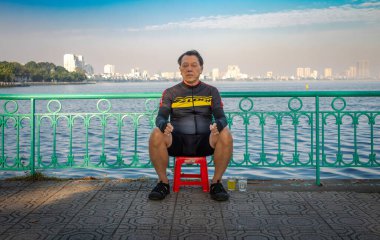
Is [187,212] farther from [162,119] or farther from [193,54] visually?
[193,54]

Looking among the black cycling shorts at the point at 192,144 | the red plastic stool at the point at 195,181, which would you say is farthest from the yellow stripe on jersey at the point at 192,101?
the red plastic stool at the point at 195,181

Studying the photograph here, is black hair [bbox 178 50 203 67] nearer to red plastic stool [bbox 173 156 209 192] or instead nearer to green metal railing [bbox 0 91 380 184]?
green metal railing [bbox 0 91 380 184]

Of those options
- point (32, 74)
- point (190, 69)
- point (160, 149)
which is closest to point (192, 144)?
point (160, 149)

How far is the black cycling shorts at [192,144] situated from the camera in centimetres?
545

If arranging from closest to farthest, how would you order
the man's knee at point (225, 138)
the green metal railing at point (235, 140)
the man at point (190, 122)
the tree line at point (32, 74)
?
the man's knee at point (225, 138), the man at point (190, 122), the green metal railing at point (235, 140), the tree line at point (32, 74)

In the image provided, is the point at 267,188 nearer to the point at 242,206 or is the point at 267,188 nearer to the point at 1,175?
the point at 242,206

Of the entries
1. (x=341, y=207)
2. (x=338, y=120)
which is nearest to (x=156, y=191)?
(x=341, y=207)

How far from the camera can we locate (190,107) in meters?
5.47

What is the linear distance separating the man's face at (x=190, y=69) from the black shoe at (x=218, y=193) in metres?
1.28

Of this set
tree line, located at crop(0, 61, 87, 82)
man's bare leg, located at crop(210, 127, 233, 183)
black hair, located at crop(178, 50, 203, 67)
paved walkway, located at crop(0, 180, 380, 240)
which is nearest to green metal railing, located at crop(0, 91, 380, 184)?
paved walkway, located at crop(0, 180, 380, 240)

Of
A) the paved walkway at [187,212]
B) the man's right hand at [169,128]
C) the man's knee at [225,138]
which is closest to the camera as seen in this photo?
the paved walkway at [187,212]

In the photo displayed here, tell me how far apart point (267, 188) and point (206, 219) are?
157 cm

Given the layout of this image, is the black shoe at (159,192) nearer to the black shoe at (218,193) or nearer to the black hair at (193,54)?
the black shoe at (218,193)

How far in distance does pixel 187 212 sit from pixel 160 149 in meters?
0.95
